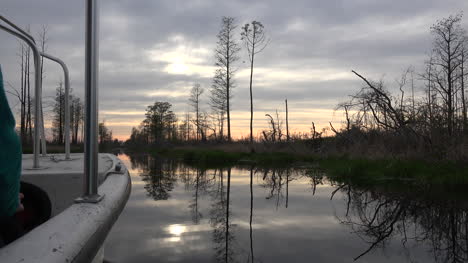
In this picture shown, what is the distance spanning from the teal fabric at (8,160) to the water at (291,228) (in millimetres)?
1894

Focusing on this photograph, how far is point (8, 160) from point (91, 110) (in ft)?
1.81

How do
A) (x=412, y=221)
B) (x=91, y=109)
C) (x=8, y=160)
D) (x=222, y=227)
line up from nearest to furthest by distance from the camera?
(x=8, y=160) → (x=91, y=109) → (x=222, y=227) → (x=412, y=221)

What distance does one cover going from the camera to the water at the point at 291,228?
2994 millimetres

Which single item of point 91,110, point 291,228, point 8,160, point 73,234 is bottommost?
point 291,228

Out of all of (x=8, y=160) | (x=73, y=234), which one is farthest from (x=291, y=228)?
(x=8, y=160)

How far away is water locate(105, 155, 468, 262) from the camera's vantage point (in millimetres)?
2994

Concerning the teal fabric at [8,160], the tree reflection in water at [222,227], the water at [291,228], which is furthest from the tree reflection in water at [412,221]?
the teal fabric at [8,160]

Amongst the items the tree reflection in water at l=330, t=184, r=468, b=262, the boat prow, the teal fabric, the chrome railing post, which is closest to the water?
the tree reflection in water at l=330, t=184, r=468, b=262

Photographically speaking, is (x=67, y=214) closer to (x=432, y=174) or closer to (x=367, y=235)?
(x=367, y=235)

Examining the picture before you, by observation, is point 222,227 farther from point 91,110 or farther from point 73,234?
point 73,234

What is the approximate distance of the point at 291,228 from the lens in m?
3.87

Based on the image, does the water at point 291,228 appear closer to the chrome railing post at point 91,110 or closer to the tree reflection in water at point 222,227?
the tree reflection in water at point 222,227

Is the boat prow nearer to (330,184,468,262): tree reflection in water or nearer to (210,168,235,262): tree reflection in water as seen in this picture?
(210,168,235,262): tree reflection in water

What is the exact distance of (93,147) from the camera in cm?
160
